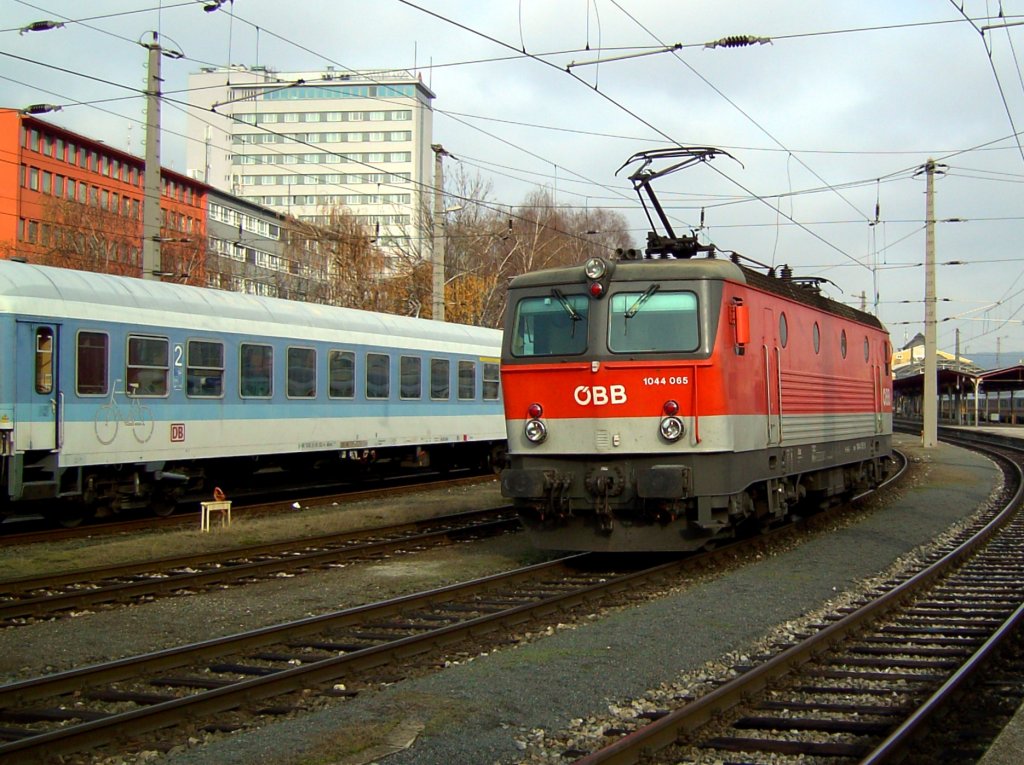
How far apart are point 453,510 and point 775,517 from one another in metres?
6.10

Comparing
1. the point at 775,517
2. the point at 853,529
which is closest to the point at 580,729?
the point at 775,517

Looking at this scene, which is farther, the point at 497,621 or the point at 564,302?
the point at 564,302

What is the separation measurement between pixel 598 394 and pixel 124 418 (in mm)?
8069

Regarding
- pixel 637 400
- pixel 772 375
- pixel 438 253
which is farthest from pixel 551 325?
pixel 438 253

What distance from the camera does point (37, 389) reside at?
14312mm

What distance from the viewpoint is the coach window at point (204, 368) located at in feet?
55.1

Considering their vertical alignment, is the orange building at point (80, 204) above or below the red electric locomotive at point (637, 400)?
above

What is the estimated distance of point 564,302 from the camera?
11477 millimetres

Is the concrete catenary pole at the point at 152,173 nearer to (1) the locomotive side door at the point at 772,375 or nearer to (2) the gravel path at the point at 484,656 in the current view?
(2) the gravel path at the point at 484,656

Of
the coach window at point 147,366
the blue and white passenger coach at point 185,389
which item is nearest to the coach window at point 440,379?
the blue and white passenger coach at point 185,389

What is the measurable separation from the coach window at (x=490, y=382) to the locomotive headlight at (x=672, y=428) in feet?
46.7

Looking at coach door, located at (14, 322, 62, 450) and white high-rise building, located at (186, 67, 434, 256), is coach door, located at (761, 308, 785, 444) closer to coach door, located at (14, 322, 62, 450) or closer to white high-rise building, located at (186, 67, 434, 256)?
coach door, located at (14, 322, 62, 450)

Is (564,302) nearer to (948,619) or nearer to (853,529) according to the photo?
(948,619)

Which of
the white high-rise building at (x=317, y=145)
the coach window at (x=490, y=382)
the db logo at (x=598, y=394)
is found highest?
the white high-rise building at (x=317, y=145)
